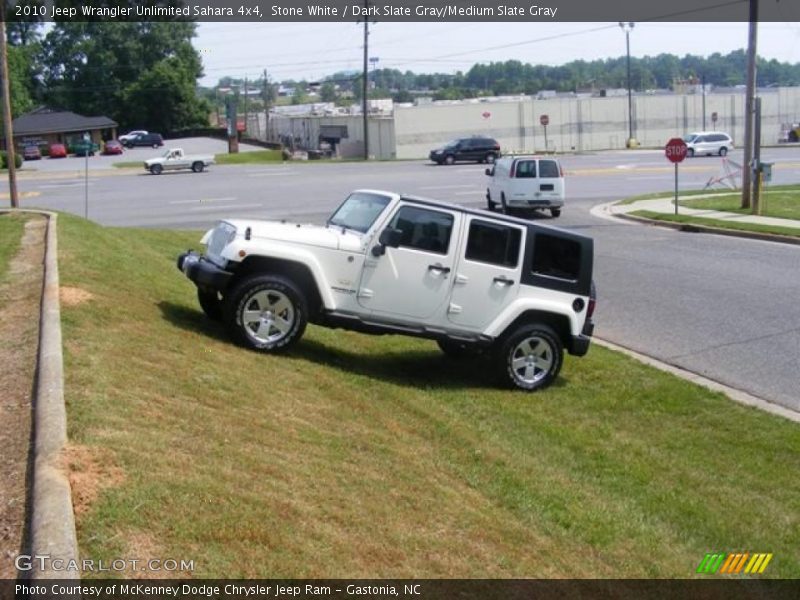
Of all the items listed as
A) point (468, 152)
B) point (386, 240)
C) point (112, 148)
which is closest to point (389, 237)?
point (386, 240)

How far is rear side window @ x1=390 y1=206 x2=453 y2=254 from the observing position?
962cm

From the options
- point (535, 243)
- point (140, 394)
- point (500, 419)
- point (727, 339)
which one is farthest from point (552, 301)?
point (140, 394)

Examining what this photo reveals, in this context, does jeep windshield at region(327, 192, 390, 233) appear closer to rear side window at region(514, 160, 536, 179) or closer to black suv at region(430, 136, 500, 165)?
rear side window at region(514, 160, 536, 179)

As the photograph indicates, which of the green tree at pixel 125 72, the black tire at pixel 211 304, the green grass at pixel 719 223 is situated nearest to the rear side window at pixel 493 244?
the black tire at pixel 211 304

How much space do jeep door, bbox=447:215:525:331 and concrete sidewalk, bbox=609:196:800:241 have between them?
1505 centimetres

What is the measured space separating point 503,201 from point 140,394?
79.1 ft

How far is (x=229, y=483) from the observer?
5059 millimetres

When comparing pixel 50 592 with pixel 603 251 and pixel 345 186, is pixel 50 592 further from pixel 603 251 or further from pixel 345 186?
pixel 345 186

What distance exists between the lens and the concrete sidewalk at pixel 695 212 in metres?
25.6

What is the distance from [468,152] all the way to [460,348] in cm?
4564

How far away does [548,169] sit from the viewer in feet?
95.2

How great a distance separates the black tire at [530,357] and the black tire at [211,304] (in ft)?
9.14

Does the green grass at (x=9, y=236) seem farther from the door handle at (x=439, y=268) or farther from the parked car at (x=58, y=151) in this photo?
the parked car at (x=58, y=151)

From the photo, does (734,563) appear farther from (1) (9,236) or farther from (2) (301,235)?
(1) (9,236)
